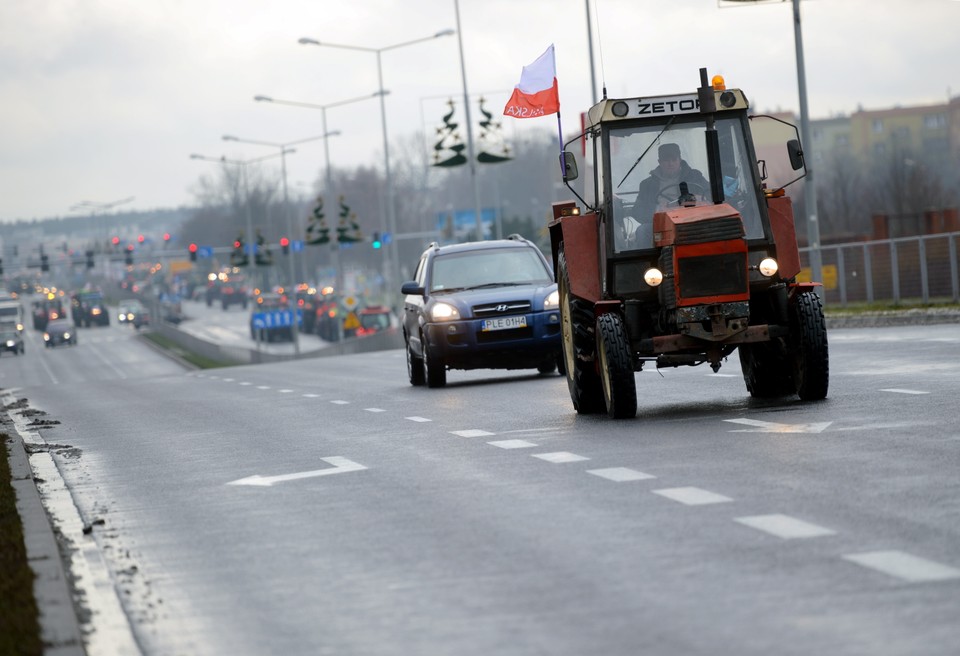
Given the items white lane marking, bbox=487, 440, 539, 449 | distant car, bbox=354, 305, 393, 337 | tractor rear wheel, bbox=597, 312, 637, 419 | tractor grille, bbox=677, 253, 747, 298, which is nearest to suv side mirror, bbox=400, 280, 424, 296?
tractor rear wheel, bbox=597, 312, 637, 419

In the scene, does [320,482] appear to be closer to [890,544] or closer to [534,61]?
[890,544]

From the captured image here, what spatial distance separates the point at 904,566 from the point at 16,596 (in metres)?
3.40

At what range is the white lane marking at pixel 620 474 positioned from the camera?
430 inches

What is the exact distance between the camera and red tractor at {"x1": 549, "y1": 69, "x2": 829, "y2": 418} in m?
15.0

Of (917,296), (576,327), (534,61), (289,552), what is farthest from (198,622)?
(917,296)

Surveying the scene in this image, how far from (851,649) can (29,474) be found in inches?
337

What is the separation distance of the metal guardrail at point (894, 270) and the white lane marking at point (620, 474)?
29576 mm

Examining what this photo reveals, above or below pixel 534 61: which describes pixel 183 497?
below

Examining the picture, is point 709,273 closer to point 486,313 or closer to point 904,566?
point 904,566

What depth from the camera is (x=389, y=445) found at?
14.8m

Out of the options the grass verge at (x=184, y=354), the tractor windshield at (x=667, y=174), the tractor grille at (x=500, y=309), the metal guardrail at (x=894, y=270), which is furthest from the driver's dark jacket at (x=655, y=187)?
the grass verge at (x=184, y=354)

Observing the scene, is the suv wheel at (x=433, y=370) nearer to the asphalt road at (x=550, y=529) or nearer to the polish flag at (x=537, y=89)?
the polish flag at (x=537, y=89)

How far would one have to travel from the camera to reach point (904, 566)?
7227 millimetres

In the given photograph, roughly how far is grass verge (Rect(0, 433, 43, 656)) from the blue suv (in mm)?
13234
